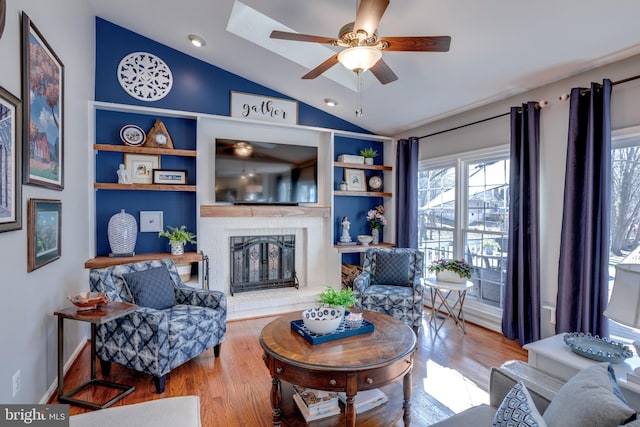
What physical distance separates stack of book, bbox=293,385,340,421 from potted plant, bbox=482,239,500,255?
104 inches

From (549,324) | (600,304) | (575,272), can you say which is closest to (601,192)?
(575,272)

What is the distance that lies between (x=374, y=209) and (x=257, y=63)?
8.95ft

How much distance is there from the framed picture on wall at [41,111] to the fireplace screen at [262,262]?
2.18m

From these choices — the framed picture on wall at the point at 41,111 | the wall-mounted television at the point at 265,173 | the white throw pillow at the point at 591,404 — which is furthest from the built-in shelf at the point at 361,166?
the white throw pillow at the point at 591,404

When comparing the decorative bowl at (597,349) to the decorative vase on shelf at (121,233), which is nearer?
the decorative bowl at (597,349)

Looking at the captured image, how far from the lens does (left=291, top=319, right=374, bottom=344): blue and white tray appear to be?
78.7 inches

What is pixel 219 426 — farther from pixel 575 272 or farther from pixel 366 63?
pixel 575 272

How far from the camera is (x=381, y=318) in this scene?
247 centimetres

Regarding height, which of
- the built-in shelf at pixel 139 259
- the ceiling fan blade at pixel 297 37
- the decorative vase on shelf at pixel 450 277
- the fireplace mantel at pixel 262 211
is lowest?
the decorative vase on shelf at pixel 450 277

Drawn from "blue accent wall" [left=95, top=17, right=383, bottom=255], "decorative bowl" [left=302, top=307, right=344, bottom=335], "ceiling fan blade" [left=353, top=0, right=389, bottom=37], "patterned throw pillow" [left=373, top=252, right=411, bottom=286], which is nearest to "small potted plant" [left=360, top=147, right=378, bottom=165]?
"blue accent wall" [left=95, top=17, right=383, bottom=255]

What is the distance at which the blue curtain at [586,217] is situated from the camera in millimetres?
2572

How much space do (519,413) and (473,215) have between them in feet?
10.8

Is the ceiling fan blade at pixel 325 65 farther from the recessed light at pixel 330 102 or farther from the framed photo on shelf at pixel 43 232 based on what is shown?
the framed photo on shelf at pixel 43 232

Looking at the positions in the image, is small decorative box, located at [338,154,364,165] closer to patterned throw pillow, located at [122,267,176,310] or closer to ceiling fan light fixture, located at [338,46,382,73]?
ceiling fan light fixture, located at [338,46,382,73]
